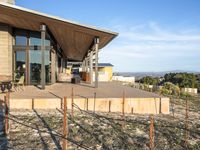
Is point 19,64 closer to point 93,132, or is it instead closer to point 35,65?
point 35,65

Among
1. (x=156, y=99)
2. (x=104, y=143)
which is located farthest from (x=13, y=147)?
(x=156, y=99)

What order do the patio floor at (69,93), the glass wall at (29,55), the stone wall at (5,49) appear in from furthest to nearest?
1. the glass wall at (29,55)
2. the stone wall at (5,49)
3. the patio floor at (69,93)

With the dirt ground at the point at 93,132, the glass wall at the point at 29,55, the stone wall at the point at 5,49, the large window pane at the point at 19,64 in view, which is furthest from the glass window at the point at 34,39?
the dirt ground at the point at 93,132

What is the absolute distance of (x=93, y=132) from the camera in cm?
605

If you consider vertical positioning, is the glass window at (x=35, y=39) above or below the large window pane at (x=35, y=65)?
above

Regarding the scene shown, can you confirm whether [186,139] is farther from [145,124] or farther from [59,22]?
→ [59,22]

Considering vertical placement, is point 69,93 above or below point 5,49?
below

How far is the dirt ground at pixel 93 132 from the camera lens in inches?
206

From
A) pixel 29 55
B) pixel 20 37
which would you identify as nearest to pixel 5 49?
pixel 20 37

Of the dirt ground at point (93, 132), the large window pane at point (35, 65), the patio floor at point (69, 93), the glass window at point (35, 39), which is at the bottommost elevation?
the dirt ground at point (93, 132)

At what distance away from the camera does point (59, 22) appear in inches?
407

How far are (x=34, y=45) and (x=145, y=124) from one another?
838 centimetres

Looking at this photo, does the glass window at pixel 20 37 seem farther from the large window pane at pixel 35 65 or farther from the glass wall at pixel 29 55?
the large window pane at pixel 35 65

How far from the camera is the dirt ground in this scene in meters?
5.23
